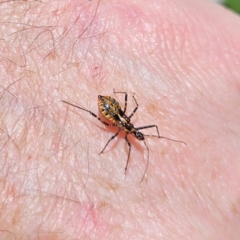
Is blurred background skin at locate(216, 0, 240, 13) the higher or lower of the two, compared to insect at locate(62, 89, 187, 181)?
higher

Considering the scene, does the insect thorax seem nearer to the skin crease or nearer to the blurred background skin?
the skin crease

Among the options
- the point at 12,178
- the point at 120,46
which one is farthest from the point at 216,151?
the point at 12,178

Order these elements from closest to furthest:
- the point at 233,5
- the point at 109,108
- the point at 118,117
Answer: the point at 109,108 → the point at 118,117 → the point at 233,5

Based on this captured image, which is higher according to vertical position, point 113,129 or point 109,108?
point 109,108

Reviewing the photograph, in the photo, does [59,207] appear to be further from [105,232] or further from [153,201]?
[153,201]

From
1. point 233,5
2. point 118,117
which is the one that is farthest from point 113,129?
point 233,5

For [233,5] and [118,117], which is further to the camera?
[233,5]

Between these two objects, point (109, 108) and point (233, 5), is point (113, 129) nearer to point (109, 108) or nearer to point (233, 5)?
point (109, 108)

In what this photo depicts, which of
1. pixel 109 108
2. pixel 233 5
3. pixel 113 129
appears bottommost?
pixel 113 129

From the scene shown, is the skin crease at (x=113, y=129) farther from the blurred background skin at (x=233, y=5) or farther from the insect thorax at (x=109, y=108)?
the blurred background skin at (x=233, y=5)

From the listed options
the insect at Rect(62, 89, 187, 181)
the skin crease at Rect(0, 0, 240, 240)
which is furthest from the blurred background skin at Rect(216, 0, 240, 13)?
the insect at Rect(62, 89, 187, 181)
